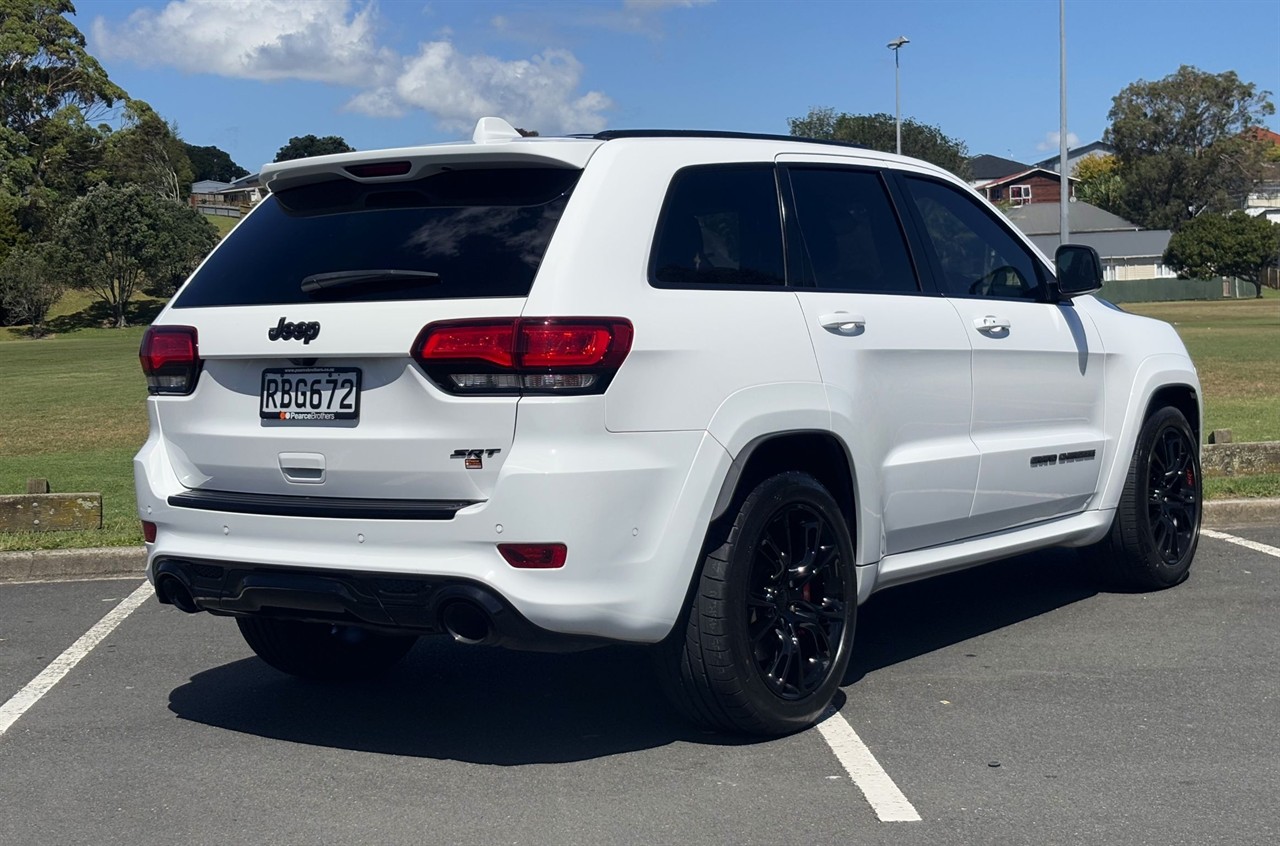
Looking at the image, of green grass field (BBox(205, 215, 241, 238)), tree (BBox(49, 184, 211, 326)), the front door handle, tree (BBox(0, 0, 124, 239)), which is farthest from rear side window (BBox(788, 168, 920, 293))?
green grass field (BBox(205, 215, 241, 238))

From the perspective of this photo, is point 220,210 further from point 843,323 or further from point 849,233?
point 843,323

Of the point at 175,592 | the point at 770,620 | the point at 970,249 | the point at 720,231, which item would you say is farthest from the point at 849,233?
the point at 175,592

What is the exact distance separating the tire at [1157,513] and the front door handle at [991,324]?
4.20 ft

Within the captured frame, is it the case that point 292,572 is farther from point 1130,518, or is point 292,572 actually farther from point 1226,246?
point 1226,246

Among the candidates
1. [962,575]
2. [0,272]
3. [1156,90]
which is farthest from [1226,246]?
[962,575]

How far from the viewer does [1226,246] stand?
8469cm

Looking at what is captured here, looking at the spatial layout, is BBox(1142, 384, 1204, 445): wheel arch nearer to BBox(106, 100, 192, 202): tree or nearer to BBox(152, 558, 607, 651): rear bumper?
BBox(152, 558, 607, 651): rear bumper

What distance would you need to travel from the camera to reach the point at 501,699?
217 inches

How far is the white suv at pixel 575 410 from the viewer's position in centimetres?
425

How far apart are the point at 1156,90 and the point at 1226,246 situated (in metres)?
24.1

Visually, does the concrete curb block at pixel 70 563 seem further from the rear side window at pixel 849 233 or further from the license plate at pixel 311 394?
the rear side window at pixel 849 233

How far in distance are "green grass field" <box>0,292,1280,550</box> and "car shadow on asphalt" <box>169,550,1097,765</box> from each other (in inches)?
119

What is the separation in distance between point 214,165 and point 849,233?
596 ft

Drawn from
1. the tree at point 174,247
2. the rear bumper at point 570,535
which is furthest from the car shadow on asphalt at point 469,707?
the tree at point 174,247
